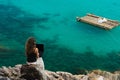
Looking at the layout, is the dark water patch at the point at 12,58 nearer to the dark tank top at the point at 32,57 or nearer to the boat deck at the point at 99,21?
the boat deck at the point at 99,21

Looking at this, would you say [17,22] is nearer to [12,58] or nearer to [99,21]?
[12,58]

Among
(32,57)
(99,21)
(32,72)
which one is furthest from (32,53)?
(99,21)

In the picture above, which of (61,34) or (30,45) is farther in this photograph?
(61,34)

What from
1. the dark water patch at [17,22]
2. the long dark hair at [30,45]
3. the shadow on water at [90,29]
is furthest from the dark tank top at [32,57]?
the shadow on water at [90,29]

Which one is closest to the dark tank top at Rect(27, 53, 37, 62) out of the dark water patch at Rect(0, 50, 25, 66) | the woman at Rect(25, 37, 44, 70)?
the woman at Rect(25, 37, 44, 70)

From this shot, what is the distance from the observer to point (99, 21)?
906 inches

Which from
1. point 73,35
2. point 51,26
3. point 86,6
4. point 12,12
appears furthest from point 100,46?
point 12,12

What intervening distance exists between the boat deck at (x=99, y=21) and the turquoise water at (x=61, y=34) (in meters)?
0.38

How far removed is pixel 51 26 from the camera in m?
23.5

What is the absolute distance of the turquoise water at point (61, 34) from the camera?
61.9 feet

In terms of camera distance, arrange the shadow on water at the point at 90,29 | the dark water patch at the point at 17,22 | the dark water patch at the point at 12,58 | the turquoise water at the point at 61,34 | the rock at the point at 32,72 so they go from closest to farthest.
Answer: the rock at the point at 32,72, the dark water patch at the point at 12,58, the turquoise water at the point at 61,34, the dark water patch at the point at 17,22, the shadow on water at the point at 90,29

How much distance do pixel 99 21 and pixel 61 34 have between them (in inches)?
123

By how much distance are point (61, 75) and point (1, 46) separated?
24.8ft

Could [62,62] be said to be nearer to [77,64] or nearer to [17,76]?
[77,64]
